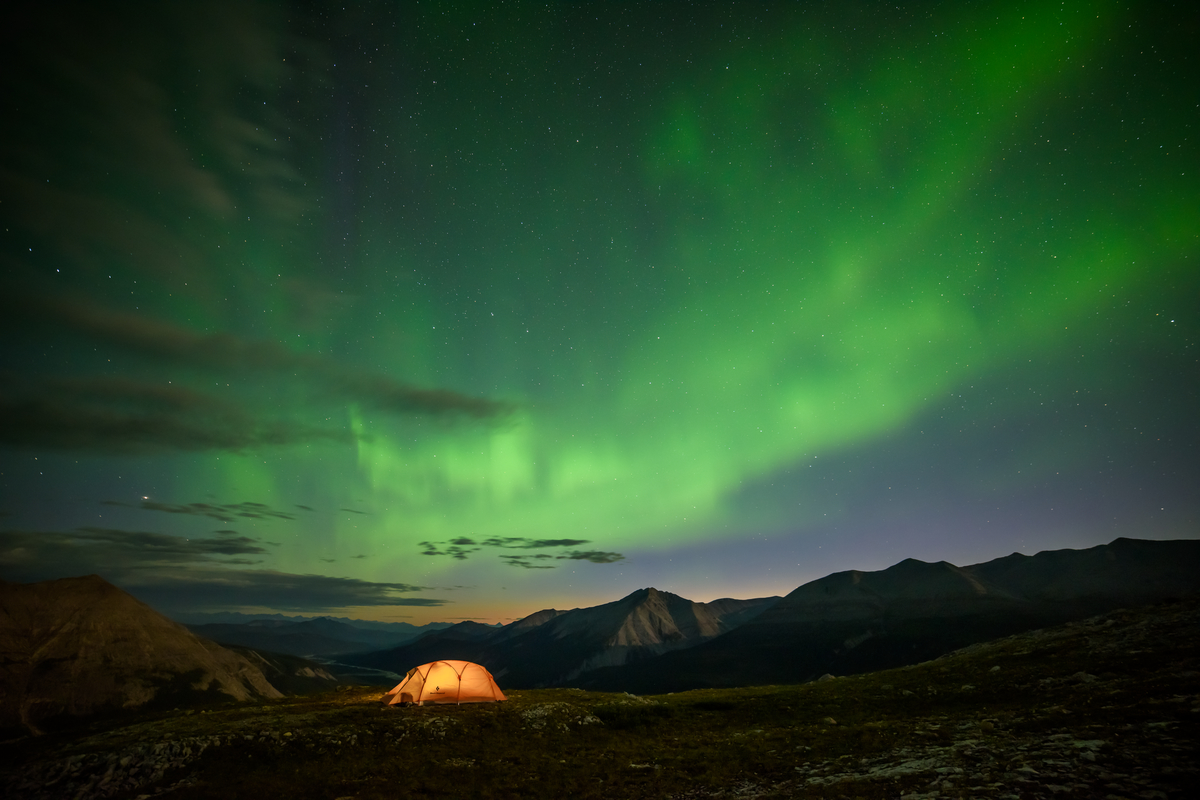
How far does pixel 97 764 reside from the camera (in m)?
24.5

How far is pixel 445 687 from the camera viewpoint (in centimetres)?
3916

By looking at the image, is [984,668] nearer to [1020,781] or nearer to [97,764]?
[1020,781]

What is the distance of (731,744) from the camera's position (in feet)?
90.0

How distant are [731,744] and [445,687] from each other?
73.6 ft

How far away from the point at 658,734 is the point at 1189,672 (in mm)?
26900

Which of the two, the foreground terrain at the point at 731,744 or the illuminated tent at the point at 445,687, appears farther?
the illuminated tent at the point at 445,687

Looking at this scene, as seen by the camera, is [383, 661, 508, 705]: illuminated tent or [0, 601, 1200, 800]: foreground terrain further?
[383, 661, 508, 705]: illuminated tent

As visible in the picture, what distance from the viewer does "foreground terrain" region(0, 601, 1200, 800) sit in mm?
15586

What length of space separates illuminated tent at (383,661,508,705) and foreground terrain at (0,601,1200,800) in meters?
2.07

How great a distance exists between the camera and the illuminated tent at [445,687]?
127 ft

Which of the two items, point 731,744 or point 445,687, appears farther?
point 445,687

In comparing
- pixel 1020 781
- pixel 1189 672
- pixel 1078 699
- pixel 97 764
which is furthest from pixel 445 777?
pixel 1189 672

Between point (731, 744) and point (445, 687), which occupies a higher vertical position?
point (445, 687)

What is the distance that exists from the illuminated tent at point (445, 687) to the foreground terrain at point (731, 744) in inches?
81.4
